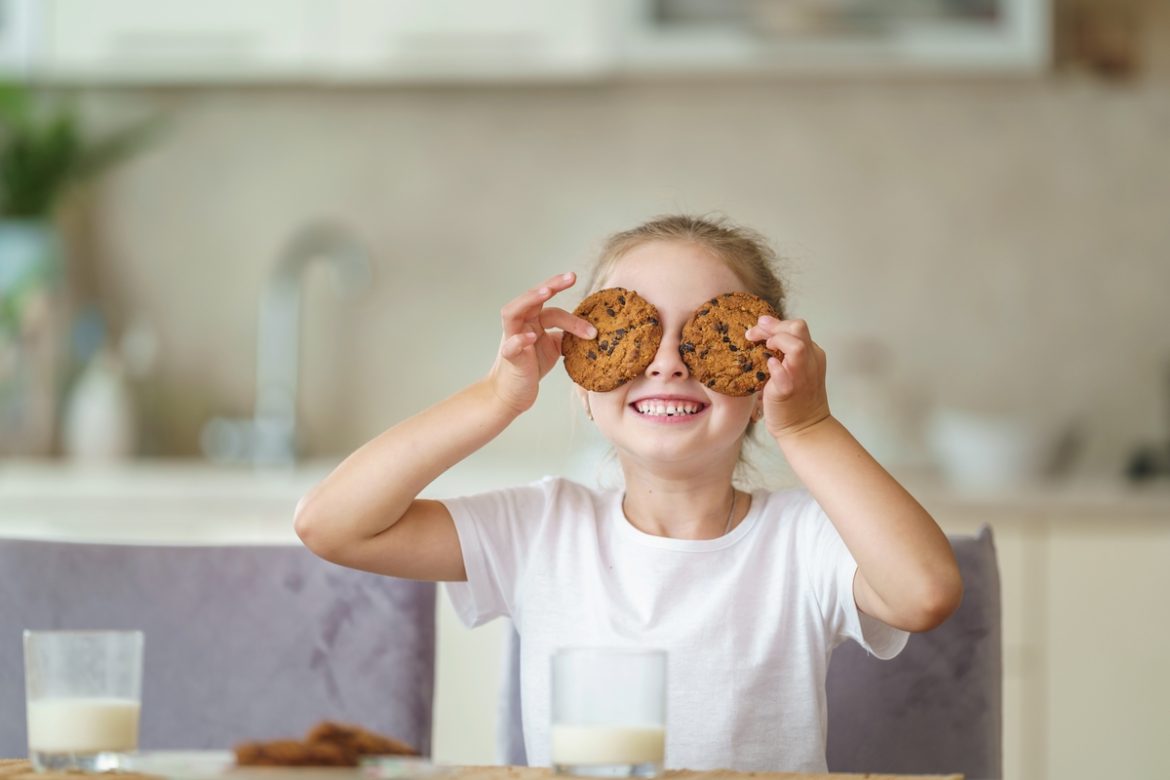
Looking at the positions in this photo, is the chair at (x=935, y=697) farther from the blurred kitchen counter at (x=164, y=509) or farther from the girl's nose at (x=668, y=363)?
the blurred kitchen counter at (x=164, y=509)

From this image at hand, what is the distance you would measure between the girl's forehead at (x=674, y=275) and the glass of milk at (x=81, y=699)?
567 millimetres

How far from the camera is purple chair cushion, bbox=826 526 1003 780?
1.27 meters

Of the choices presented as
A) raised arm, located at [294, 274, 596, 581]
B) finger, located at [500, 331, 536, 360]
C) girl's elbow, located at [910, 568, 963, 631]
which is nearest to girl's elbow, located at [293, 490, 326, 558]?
raised arm, located at [294, 274, 596, 581]

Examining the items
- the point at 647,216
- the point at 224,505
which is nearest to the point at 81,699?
the point at 224,505

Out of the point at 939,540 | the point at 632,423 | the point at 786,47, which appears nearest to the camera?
the point at 939,540

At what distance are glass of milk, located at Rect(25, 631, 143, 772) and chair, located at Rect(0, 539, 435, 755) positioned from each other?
42 centimetres

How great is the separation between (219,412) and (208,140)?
66cm

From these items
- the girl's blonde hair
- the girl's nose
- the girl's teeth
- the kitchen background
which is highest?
the kitchen background

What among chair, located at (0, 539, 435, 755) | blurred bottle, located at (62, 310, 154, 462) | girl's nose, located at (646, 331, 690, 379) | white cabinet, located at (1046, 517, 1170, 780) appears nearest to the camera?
girl's nose, located at (646, 331, 690, 379)

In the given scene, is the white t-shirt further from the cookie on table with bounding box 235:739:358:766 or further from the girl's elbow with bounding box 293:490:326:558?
the cookie on table with bounding box 235:739:358:766

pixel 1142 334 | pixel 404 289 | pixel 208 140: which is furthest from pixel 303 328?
pixel 1142 334

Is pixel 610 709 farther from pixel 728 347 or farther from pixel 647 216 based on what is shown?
pixel 647 216

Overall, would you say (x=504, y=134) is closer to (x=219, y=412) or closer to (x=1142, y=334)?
(x=219, y=412)

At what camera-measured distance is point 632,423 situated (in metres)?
1.19
